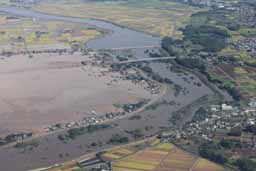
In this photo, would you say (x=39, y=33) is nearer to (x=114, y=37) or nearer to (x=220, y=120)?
(x=114, y=37)

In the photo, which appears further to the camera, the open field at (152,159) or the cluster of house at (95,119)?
the cluster of house at (95,119)

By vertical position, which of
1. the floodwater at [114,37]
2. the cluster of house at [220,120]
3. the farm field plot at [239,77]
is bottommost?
the cluster of house at [220,120]

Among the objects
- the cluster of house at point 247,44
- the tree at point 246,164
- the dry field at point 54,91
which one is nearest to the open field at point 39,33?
the dry field at point 54,91

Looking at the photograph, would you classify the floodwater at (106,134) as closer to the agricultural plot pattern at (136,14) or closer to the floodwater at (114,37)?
the floodwater at (114,37)

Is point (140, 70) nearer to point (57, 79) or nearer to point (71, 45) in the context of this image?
point (57, 79)

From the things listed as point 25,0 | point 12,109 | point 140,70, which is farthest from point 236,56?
point 25,0

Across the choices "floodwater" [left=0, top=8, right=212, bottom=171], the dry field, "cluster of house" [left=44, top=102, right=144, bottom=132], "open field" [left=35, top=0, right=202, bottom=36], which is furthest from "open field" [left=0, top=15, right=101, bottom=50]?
"cluster of house" [left=44, top=102, right=144, bottom=132]

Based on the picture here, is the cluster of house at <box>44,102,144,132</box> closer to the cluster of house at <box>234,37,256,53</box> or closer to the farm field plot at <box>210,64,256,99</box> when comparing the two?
the farm field plot at <box>210,64,256,99</box>
